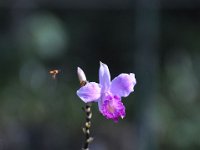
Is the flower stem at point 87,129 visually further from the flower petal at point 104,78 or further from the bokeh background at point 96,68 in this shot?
the bokeh background at point 96,68

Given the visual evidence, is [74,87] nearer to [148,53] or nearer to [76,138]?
[76,138]

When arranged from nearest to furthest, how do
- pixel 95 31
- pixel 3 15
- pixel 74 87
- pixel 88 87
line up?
pixel 88 87 < pixel 74 87 < pixel 3 15 < pixel 95 31

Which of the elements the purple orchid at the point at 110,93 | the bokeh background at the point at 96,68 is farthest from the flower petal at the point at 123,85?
the bokeh background at the point at 96,68

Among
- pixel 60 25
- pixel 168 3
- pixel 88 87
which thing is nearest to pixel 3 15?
pixel 60 25

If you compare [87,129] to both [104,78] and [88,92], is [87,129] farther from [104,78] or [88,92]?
[104,78]

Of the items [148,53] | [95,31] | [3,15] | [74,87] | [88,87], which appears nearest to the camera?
[88,87]

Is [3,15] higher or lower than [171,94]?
higher

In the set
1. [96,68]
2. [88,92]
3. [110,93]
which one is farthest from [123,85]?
[96,68]

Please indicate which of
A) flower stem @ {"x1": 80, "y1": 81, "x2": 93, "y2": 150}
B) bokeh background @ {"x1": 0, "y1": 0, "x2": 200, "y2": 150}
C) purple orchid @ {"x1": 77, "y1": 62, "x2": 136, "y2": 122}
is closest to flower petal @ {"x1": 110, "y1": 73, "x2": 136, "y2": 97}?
purple orchid @ {"x1": 77, "y1": 62, "x2": 136, "y2": 122}
